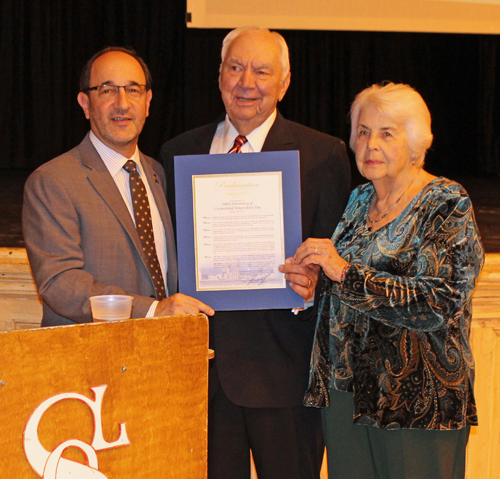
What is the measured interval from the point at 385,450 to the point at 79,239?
120 centimetres

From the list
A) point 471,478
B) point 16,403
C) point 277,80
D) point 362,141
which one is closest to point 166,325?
point 16,403

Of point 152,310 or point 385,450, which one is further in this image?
point 385,450

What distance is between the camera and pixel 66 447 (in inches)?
42.8

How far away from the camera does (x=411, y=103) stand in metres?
1.92

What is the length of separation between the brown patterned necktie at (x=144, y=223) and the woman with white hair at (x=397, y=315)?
494 mm

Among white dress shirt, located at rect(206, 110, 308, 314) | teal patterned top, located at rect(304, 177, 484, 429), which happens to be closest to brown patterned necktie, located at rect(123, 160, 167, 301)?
white dress shirt, located at rect(206, 110, 308, 314)

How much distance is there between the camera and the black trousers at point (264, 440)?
6.82ft

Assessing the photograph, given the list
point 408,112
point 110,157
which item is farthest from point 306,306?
point 110,157

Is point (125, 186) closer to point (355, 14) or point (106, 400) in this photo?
point (106, 400)

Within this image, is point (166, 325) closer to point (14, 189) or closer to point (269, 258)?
point (269, 258)

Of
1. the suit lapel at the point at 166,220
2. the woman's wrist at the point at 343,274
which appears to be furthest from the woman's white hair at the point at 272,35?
the woman's wrist at the point at 343,274

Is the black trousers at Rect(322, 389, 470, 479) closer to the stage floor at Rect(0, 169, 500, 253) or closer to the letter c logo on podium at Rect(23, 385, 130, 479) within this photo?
the letter c logo on podium at Rect(23, 385, 130, 479)

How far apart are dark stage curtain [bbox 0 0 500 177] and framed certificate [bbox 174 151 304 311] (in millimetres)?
5420

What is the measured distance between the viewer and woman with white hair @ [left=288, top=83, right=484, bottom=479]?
5.79 feet
